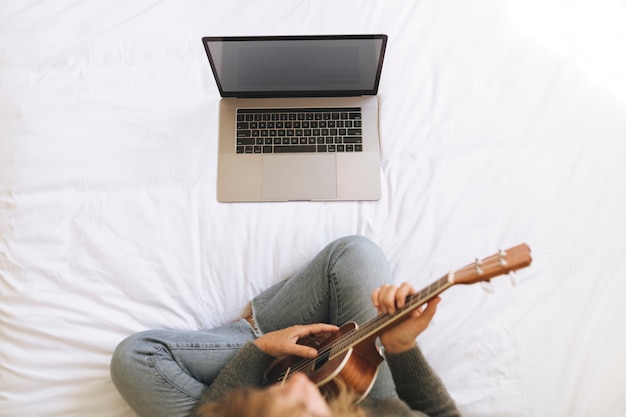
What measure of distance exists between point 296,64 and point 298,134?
0.51 ft

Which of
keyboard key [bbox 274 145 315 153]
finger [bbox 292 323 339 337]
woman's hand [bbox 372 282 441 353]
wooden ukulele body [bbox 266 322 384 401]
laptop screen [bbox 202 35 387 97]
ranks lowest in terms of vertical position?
wooden ukulele body [bbox 266 322 384 401]

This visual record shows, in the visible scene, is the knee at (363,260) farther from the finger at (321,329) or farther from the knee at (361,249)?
the finger at (321,329)

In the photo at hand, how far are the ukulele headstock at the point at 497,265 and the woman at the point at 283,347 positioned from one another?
122mm

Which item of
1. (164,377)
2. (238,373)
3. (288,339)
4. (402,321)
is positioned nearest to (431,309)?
(402,321)

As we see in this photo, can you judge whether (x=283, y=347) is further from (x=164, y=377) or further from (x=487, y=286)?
(x=487, y=286)

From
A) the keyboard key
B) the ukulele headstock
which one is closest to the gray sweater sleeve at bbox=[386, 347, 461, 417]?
the ukulele headstock

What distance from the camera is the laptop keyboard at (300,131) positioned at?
1.08 m

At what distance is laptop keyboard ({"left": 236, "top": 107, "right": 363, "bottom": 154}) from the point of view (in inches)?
42.7

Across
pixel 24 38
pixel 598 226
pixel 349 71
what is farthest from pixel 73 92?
pixel 598 226

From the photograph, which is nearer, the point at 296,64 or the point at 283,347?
the point at 283,347

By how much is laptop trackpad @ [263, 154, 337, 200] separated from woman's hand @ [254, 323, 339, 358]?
11.9 inches

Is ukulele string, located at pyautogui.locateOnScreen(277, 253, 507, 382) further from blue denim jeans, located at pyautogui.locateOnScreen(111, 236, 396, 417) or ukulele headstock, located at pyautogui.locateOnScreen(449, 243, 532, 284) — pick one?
blue denim jeans, located at pyautogui.locateOnScreen(111, 236, 396, 417)

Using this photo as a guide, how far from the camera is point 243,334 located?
0.98 metres

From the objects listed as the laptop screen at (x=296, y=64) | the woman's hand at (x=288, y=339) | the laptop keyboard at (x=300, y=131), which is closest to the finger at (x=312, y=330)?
the woman's hand at (x=288, y=339)
